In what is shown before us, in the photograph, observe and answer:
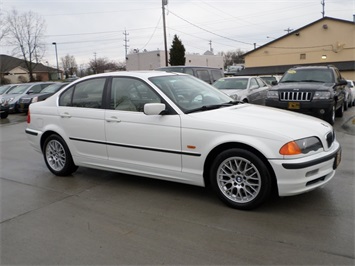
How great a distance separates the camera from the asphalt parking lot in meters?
3.05

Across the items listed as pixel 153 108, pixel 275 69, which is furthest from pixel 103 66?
pixel 153 108

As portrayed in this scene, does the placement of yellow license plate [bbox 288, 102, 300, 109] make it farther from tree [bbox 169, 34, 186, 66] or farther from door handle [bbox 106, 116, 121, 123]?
tree [bbox 169, 34, 186, 66]

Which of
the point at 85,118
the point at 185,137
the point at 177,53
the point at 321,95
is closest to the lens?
the point at 185,137

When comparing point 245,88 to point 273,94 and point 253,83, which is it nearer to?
point 253,83

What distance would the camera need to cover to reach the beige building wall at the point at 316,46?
125 ft

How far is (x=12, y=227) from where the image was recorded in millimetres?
3777

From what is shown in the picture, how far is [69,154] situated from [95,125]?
0.84m

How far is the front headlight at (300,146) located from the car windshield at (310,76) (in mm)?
7082

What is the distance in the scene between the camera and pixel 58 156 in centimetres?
563

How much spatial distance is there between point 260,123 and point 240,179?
691 mm

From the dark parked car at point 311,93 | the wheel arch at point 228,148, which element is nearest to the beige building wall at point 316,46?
the dark parked car at point 311,93

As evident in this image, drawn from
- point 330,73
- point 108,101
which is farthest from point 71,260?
point 330,73

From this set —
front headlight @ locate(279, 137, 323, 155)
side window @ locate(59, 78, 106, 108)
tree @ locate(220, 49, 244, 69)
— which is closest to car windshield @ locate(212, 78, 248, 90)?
side window @ locate(59, 78, 106, 108)

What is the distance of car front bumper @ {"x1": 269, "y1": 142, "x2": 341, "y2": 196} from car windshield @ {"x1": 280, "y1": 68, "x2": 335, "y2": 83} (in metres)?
7.14
